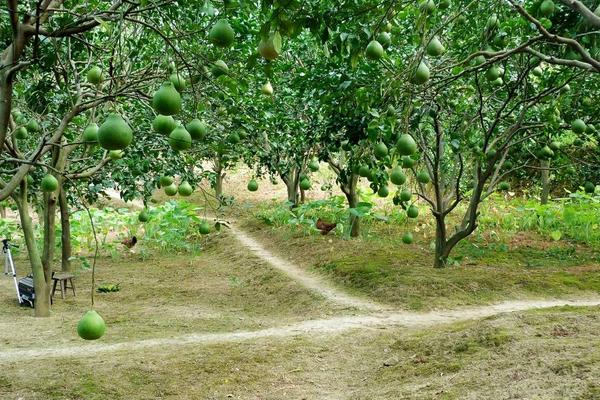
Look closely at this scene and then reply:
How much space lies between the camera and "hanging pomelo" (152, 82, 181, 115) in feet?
6.93

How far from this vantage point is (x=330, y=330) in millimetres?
6285

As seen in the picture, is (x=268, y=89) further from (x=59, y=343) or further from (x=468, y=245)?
(x=468, y=245)

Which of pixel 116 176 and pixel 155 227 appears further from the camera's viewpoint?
pixel 155 227

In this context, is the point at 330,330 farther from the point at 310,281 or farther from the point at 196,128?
the point at 196,128

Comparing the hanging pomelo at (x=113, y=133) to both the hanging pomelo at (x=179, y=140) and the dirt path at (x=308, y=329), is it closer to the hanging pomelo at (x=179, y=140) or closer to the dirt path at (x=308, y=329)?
Answer: the hanging pomelo at (x=179, y=140)

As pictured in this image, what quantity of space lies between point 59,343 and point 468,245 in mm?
7857

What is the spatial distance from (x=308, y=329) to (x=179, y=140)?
14.7 feet

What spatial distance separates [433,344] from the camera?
16.3 feet

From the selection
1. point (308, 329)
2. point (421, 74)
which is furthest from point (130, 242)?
point (421, 74)

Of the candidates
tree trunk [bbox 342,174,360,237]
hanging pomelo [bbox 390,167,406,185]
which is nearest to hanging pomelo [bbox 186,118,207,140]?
hanging pomelo [bbox 390,167,406,185]

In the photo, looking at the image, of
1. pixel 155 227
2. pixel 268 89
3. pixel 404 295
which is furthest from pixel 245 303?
pixel 155 227

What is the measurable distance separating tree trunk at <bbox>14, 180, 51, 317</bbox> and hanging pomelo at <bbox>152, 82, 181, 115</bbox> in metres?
5.89

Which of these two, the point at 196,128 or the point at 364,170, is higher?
the point at 196,128

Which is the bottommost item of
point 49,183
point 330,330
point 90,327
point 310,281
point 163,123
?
point 330,330
